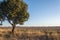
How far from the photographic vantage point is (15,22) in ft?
153

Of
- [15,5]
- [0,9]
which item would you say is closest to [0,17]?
[0,9]

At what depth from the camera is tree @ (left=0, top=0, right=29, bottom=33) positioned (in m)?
44.6

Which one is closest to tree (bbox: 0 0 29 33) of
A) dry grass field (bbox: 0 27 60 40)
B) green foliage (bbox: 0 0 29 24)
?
green foliage (bbox: 0 0 29 24)

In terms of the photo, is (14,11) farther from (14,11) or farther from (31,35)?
(31,35)

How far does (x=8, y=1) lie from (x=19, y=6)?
2784mm

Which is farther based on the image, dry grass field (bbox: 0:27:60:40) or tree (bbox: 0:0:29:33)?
tree (bbox: 0:0:29:33)

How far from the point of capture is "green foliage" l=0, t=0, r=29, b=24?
44.6 meters

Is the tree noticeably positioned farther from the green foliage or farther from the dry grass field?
the dry grass field

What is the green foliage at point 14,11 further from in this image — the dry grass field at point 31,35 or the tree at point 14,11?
the dry grass field at point 31,35

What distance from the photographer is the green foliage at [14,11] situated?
44.6 metres

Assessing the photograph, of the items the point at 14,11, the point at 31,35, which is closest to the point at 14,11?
the point at 14,11

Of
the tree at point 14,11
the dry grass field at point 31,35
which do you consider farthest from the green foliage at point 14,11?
the dry grass field at point 31,35

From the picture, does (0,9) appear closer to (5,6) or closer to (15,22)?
(5,6)

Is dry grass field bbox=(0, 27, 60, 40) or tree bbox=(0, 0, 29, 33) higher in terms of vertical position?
tree bbox=(0, 0, 29, 33)
